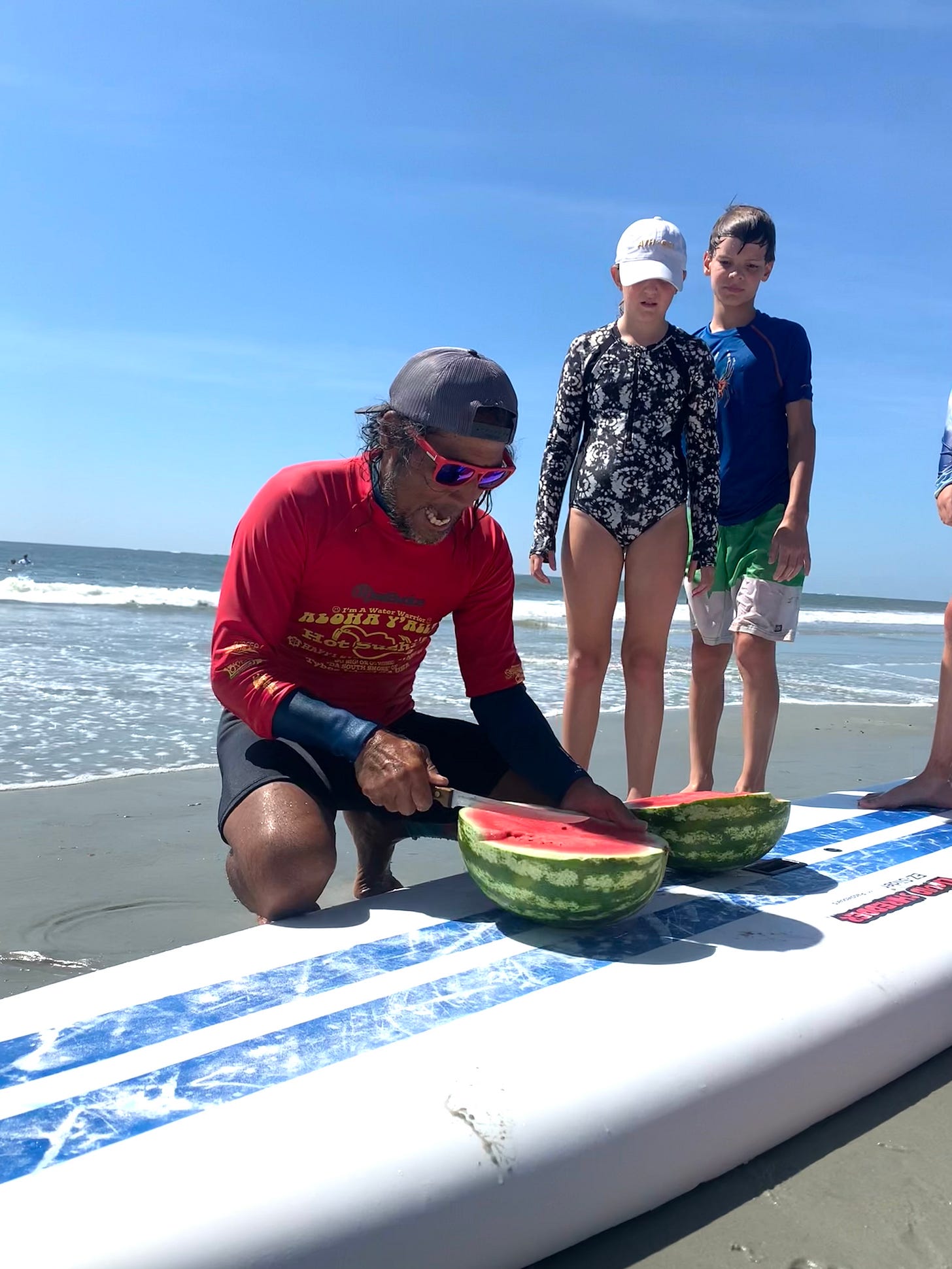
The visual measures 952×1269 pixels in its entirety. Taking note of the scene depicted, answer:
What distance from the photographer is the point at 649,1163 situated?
1787mm

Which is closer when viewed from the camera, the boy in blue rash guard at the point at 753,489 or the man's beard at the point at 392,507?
the man's beard at the point at 392,507

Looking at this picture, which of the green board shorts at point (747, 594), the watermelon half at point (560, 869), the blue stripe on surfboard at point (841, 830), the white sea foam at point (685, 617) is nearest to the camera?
the watermelon half at point (560, 869)

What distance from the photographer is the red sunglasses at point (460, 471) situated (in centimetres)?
267

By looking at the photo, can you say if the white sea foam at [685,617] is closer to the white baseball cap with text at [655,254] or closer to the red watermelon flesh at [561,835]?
the white baseball cap with text at [655,254]

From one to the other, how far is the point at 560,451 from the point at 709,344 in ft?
3.31

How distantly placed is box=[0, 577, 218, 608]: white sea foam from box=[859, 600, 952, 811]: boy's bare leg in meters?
19.0

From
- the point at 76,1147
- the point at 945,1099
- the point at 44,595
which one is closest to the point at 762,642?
the point at 945,1099

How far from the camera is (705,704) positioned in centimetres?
474

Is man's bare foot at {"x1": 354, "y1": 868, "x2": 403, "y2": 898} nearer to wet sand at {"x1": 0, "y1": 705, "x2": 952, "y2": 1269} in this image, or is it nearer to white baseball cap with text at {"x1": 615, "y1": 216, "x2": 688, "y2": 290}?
wet sand at {"x1": 0, "y1": 705, "x2": 952, "y2": 1269}

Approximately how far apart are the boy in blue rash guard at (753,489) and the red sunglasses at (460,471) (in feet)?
6.84

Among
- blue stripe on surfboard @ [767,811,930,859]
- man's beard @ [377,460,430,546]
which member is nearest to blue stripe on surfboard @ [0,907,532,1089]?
man's beard @ [377,460,430,546]

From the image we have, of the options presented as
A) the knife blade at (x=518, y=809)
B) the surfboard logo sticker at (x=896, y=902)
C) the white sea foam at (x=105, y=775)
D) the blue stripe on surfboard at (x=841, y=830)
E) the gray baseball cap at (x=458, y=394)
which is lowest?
the white sea foam at (x=105, y=775)

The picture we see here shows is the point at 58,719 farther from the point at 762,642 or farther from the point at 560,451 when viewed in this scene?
the point at 762,642

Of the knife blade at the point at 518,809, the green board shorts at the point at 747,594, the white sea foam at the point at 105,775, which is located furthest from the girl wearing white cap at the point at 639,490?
the white sea foam at the point at 105,775
